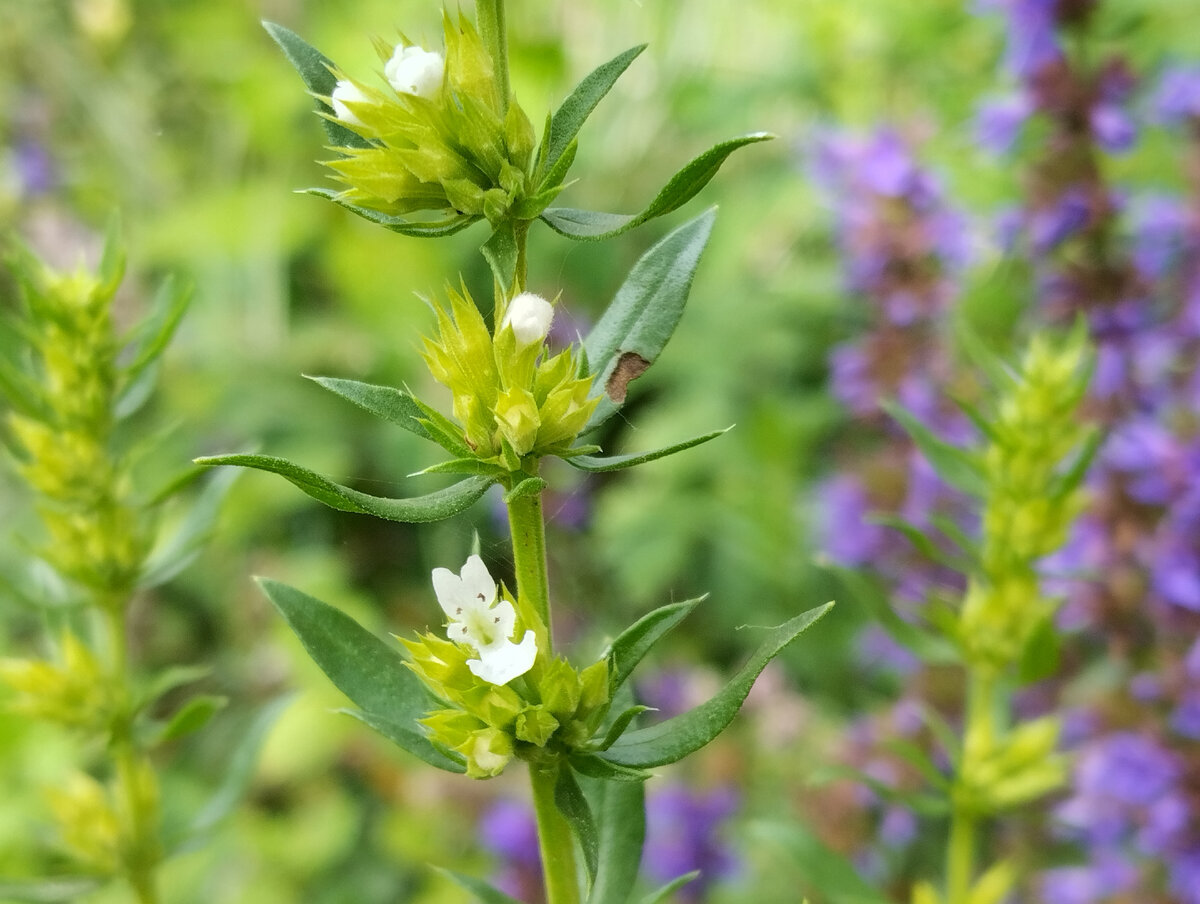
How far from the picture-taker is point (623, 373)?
20.1 inches

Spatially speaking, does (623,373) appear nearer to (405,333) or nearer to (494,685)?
(494,685)

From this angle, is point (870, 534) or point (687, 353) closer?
point (870, 534)

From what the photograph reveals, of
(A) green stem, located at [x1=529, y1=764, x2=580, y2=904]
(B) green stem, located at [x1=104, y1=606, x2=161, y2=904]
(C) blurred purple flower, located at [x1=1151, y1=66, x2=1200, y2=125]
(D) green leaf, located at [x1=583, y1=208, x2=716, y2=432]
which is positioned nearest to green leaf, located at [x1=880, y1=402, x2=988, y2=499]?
(D) green leaf, located at [x1=583, y1=208, x2=716, y2=432]

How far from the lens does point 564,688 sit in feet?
1.55

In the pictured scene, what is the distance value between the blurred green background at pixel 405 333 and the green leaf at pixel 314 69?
87cm

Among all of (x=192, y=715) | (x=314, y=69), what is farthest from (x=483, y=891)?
(x=314, y=69)

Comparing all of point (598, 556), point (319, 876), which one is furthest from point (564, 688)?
point (598, 556)

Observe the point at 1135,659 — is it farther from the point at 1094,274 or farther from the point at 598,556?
the point at 598,556

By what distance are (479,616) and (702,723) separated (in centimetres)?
10

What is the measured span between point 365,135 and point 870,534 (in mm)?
1301

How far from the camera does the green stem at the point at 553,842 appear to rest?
48 cm

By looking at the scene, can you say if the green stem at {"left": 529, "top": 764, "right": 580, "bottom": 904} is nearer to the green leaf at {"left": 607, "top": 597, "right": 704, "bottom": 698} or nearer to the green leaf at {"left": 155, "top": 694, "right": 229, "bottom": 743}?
the green leaf at {"left": 607, "top": 597, "right": 704, "bottom": 698}

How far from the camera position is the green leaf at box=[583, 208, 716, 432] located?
1.66 feet

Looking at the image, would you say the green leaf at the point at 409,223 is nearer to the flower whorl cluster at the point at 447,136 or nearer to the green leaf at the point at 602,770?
the flower whorl cluster at the point at 447,136
